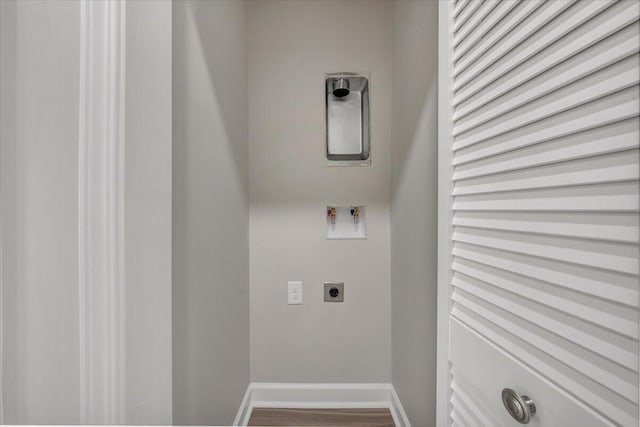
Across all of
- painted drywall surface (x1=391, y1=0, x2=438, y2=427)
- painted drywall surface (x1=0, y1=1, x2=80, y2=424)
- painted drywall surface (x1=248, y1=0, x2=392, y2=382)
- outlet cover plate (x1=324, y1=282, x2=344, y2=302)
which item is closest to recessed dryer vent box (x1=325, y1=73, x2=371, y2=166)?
painted drywall surface (x1=248, y1=0, x2=392, y2=382)

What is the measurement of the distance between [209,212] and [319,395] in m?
1.07

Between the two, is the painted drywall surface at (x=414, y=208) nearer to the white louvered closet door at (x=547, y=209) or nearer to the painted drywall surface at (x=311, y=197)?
the painted drywall surface at (x=311, y=197)

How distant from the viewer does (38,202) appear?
0.46m

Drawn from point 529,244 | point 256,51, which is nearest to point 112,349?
point 529,244

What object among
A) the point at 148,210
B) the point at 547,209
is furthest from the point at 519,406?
the point at 148,210

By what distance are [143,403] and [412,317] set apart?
36.0 inches

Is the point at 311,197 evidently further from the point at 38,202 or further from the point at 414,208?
the point at 38,202

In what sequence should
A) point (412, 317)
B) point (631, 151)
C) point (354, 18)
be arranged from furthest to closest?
1. point (354, 18)
2. point (412, 317)
3. point (631, 151)

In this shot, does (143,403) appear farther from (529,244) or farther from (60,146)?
(529,244)

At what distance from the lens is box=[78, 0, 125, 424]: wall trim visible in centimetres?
46

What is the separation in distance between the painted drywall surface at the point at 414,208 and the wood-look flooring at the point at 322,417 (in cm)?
17

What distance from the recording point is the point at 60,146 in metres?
0.46

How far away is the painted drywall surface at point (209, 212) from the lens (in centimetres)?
72

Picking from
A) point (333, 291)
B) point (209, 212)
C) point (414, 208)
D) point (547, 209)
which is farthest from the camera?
point (333, 291)
